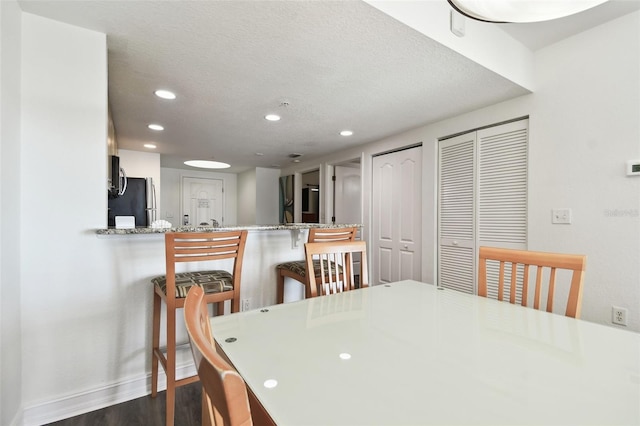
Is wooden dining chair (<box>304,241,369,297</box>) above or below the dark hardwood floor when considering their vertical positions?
above

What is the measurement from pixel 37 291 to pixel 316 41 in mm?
2021

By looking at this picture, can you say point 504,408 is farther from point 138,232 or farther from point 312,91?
point 312,91

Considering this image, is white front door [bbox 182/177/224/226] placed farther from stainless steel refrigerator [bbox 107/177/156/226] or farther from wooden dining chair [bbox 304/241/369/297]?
wooden dining chair [bbox 304/241/369/297]

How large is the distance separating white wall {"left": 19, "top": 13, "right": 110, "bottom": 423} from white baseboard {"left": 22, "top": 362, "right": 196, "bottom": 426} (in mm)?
30

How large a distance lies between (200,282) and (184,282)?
0.08 meters

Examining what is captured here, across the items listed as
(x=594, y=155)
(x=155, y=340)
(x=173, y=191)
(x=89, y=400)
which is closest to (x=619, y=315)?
(x=594, y=155)

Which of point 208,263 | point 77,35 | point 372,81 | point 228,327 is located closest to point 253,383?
point 228,327

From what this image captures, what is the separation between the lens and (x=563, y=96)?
7.43 feet

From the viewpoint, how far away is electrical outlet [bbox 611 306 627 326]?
1.96 meters

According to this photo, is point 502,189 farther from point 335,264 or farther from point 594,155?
point 335,264

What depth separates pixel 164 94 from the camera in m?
2.54

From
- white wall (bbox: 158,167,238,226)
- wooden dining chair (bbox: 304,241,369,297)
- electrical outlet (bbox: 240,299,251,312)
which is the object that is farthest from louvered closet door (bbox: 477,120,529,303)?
white wall (bbox: 158,167,238,226)

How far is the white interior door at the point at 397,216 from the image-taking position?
3.52 meters

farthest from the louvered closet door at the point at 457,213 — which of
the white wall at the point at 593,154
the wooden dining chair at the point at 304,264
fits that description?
the wooden dining chair at the point at 304,264
